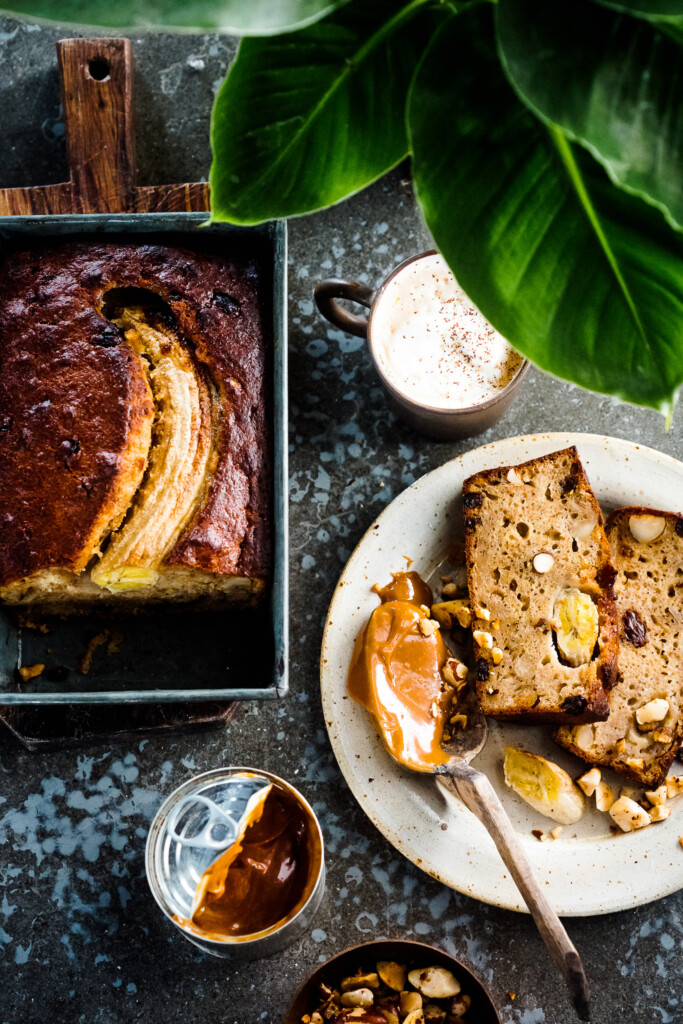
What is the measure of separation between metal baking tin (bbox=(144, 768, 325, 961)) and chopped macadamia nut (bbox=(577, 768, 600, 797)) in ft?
2.10

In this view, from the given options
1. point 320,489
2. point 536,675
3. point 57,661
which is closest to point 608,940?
point 536,675

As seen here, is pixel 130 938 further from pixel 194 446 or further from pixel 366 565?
pixel 194 446

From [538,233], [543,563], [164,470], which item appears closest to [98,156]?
[164,470]

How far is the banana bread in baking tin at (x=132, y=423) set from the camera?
1.78 metres

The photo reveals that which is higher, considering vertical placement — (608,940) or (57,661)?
(57,661)

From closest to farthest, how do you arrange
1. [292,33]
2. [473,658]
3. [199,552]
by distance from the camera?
[292,33] → [199,552] → [473,658]

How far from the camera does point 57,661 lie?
2.05 m

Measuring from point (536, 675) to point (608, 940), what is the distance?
0.74m

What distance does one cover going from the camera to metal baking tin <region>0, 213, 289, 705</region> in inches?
74.1

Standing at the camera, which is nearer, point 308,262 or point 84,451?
point 84,451

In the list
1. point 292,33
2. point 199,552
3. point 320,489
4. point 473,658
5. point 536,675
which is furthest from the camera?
point 320,489

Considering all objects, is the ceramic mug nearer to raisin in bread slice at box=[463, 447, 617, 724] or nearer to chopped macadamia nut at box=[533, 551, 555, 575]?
raisin in bread slice at box=[463, 447, 617, 724]

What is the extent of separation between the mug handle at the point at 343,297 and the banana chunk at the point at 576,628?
0.80m

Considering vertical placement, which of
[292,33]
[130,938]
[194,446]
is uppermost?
[292,33]
